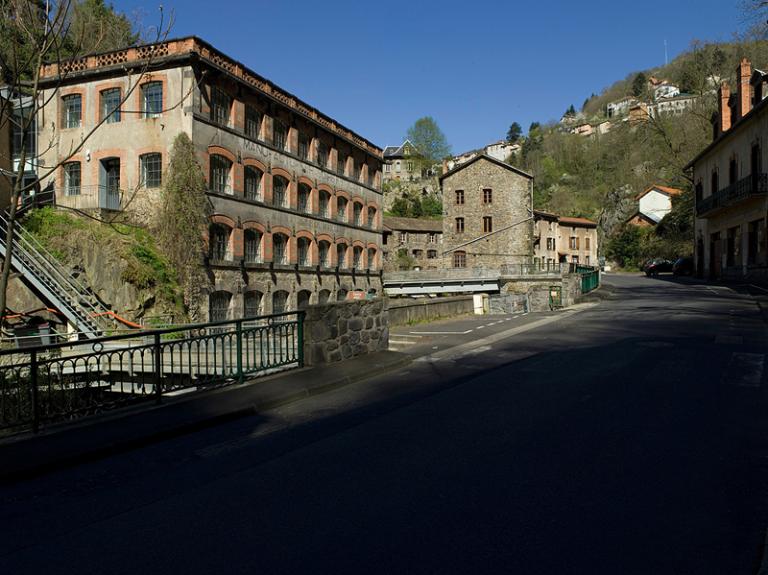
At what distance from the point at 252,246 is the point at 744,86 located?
3148 centimetres

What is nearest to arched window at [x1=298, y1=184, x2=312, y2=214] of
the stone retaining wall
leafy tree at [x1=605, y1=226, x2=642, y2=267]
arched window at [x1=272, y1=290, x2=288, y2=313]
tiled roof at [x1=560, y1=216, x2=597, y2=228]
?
Answer: arched window at [x1=272, y1=290, x2=288, y2=313]

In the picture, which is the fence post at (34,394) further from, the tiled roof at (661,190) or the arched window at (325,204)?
the tiled roof at (661,190)

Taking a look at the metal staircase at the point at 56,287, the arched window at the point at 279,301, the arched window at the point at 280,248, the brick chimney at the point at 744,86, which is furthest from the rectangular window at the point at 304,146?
the brick chimney at the point at 744,86

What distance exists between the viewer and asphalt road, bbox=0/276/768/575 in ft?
12.3

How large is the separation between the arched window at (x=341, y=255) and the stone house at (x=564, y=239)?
27.0 metres

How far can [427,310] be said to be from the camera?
83.3 feet

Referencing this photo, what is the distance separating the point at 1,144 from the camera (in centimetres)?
2350

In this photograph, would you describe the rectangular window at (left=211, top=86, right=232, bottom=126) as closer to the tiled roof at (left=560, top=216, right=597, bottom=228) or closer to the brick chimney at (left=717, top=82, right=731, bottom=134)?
the brick chimney at (left=717, top=82, right=731, bottom=134)

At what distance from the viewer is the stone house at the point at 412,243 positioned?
66062 millimetres

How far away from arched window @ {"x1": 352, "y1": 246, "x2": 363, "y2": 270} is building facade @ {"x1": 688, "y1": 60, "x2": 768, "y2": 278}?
23611mm

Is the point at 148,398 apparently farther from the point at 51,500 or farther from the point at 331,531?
the point at 331,531

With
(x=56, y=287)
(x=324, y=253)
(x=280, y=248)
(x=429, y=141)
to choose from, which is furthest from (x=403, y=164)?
(x=56, y=287)

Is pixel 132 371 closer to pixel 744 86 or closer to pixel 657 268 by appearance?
pixel 744 86

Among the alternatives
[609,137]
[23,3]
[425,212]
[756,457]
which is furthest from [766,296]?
[609,137]
